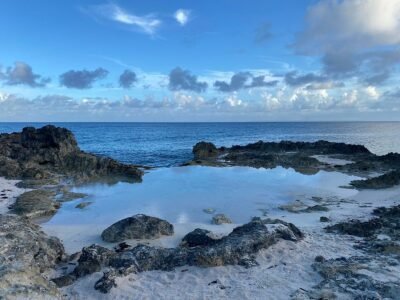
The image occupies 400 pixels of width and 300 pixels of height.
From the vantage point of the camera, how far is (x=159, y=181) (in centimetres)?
2933

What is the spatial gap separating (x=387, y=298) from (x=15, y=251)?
10.4 m

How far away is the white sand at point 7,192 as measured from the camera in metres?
21.2

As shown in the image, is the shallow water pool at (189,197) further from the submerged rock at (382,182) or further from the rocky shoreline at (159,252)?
the submerged rock at (382,182)

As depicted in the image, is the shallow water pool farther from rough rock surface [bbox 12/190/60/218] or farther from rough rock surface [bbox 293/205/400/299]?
rough rock surface [bbox 293/205/400/299]

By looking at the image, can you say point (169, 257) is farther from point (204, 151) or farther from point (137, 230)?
point (204, 151)

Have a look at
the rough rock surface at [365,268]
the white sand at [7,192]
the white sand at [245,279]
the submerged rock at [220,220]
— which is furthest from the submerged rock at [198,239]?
the white sand at [7,192]

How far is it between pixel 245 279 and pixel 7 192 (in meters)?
19.1

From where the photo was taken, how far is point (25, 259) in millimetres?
11297

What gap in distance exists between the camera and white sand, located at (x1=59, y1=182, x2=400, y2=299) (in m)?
10.2

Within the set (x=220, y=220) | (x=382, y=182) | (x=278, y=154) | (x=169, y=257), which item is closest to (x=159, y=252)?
(x=169, y=257)

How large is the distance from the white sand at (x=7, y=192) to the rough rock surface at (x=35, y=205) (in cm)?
52

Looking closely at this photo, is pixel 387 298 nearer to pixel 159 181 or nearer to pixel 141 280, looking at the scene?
pixel 141 280

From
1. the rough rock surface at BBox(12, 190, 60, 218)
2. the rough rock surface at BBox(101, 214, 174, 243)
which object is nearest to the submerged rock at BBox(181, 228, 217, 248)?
the rough rock surface at BBox(101, 214, 174, 243)

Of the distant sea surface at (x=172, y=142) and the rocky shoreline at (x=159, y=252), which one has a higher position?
the rocky shoreline at (x=159, y=252)
